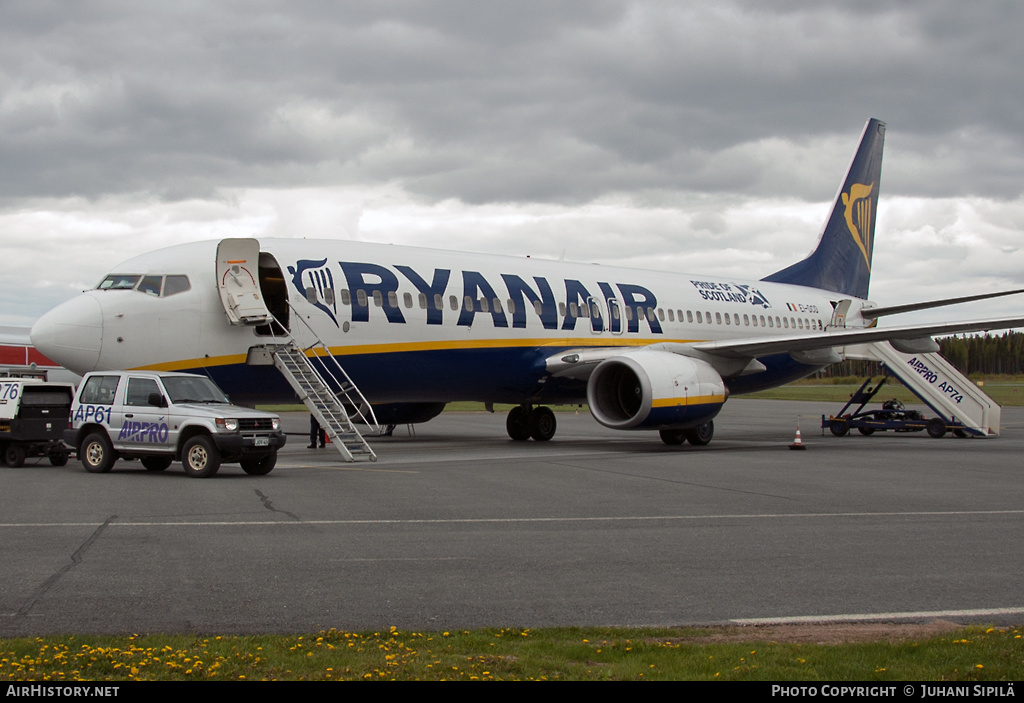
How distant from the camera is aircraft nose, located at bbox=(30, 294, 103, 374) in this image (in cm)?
1870

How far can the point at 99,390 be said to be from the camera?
17453mm

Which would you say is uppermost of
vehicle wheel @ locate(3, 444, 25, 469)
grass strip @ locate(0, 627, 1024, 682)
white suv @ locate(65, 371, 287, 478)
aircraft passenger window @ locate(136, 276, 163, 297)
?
aircraft passenger window @ locate(136, 276, 163, 297)

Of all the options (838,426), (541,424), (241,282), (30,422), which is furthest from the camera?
(838,426)

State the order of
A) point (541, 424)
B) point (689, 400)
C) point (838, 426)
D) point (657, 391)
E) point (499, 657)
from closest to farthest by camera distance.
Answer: point (499, 657), point (657, 391), point (689, 400), point (541, 424), point (838, 426)

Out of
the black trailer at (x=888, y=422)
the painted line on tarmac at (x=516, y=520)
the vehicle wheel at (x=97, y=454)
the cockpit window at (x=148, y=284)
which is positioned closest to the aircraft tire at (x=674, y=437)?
the black trailer at (x=888, y=422)

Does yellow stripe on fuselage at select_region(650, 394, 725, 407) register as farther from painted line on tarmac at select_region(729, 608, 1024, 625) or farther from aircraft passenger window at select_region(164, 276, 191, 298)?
painted line on tarmac at select_region(729, 608, 1024, 625)

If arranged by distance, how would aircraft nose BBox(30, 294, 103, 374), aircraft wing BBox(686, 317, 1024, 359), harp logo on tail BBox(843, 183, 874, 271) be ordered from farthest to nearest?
harp logo on tail BBox(843, 183, 874, 271) < aircraft wing BBox(686, 317, 1024, 359) < aircraft nose BBox(30, 294, 103, 374)

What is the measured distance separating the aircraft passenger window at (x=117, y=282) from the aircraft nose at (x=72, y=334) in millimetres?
605

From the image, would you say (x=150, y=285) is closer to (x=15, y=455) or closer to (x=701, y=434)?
(x=15, y=455)

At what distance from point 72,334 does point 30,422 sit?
1.81 meters

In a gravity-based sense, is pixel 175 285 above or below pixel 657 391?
above

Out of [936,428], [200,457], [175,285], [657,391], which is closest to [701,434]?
[657,391]

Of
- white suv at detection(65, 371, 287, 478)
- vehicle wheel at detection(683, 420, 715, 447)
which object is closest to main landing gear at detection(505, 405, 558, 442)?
vehicle wheel at detection(683, 420, 715, 447)

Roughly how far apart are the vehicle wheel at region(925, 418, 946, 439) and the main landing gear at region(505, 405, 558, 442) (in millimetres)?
12553
